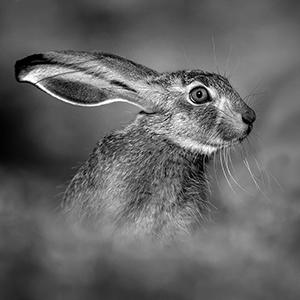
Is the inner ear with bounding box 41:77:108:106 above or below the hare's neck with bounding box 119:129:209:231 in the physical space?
above

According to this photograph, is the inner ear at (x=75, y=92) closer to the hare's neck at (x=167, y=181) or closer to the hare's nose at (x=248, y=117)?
the hare's neck at (x=167, y=181)

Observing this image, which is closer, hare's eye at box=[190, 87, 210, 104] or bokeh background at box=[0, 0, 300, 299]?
bokeh background at box=[0, 0, 300, 299]

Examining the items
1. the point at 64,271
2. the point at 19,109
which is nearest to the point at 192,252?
the point at 64,271

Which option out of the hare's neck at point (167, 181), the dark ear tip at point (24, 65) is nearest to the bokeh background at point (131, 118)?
the hare's neck at point (167, 181)

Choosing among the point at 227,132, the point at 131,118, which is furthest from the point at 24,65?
the point at 227,132

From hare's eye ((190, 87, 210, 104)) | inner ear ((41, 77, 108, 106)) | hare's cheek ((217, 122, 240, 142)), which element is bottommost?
inner ear ((41, 77, 108, 106))

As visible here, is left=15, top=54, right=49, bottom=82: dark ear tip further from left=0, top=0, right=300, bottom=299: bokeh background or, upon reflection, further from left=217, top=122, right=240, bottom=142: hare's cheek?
left=217, top=122, right=240, bottom=142: hare's cheek

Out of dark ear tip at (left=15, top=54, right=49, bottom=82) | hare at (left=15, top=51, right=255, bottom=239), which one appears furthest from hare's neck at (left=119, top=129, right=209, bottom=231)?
dark ear tip at (left=15, top=54, right=49, bottom=82)
